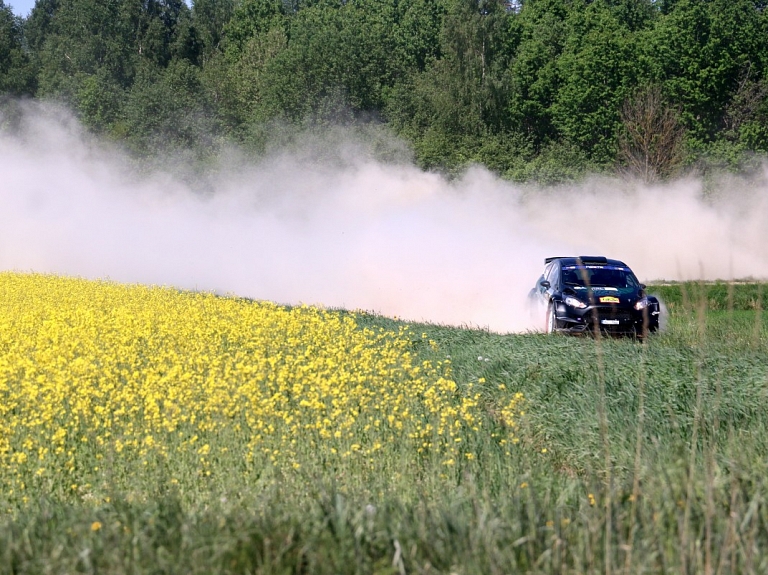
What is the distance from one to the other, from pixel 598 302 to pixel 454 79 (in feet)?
150

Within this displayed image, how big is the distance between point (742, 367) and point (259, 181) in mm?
47120

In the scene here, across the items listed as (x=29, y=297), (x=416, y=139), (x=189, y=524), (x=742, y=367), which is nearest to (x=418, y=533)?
(x=189, y=524)

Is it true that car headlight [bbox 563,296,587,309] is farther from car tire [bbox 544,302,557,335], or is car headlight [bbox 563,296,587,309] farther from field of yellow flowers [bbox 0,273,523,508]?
field of yellow flowers [bbox 0,273,523,508]

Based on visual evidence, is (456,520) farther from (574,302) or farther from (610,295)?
(610,295)

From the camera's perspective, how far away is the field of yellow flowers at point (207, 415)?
8.45m

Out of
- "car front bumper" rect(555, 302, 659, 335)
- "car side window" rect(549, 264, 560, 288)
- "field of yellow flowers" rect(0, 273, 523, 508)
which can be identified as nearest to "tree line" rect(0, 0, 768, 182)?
"car side window" rect(549, 264, 560, 288)

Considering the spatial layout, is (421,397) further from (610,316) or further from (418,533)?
(610,316)

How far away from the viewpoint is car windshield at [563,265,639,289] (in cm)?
1989

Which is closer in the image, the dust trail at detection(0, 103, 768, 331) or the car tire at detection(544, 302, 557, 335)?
the car tire at detection(544, 302, 557, 335)

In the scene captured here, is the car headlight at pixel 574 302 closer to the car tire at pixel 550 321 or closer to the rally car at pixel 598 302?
the rally car at pixel 598 302

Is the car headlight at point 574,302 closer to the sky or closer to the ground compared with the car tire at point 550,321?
closer to the sky

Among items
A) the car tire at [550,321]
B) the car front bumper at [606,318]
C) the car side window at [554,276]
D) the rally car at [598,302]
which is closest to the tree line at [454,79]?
the car side window at [554,276]

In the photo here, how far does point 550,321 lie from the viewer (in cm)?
1978

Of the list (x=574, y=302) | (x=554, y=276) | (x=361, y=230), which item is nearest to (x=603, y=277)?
(x=554, y=276)
